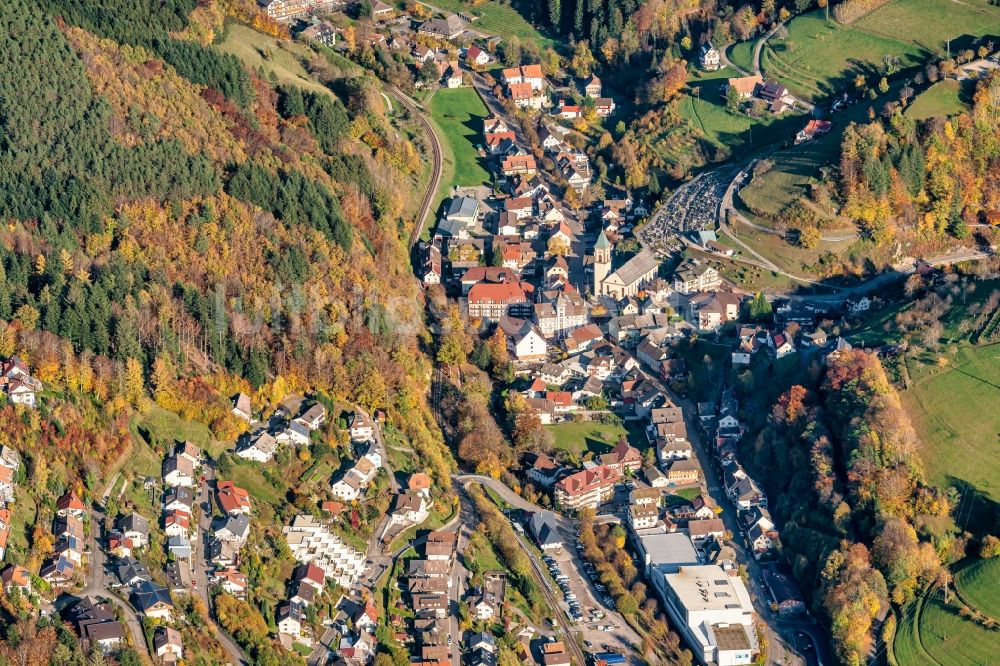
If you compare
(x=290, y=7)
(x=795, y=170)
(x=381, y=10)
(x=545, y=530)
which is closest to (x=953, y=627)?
(x=545, y=530)

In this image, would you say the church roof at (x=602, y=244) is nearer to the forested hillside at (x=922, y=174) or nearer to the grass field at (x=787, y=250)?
the grass field at (x=787, y=250)

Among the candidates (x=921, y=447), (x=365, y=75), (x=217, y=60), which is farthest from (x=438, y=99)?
(x=921, y=447)

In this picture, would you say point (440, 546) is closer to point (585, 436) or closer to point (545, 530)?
point (545, 530)

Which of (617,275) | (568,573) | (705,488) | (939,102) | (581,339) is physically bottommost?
(568,573)

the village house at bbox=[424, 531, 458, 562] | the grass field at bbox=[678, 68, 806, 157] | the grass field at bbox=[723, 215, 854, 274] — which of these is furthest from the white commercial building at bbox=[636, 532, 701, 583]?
the grass field at bbox=[678, 68, 806, 157]

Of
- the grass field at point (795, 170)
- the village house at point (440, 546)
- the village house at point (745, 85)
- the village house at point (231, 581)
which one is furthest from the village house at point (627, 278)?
the village house at point (231, 581)

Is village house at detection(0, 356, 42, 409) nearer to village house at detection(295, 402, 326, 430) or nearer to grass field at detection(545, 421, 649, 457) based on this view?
village house at detection(295, 402, 326, 430)

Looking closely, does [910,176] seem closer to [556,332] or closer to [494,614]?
[556,332]
